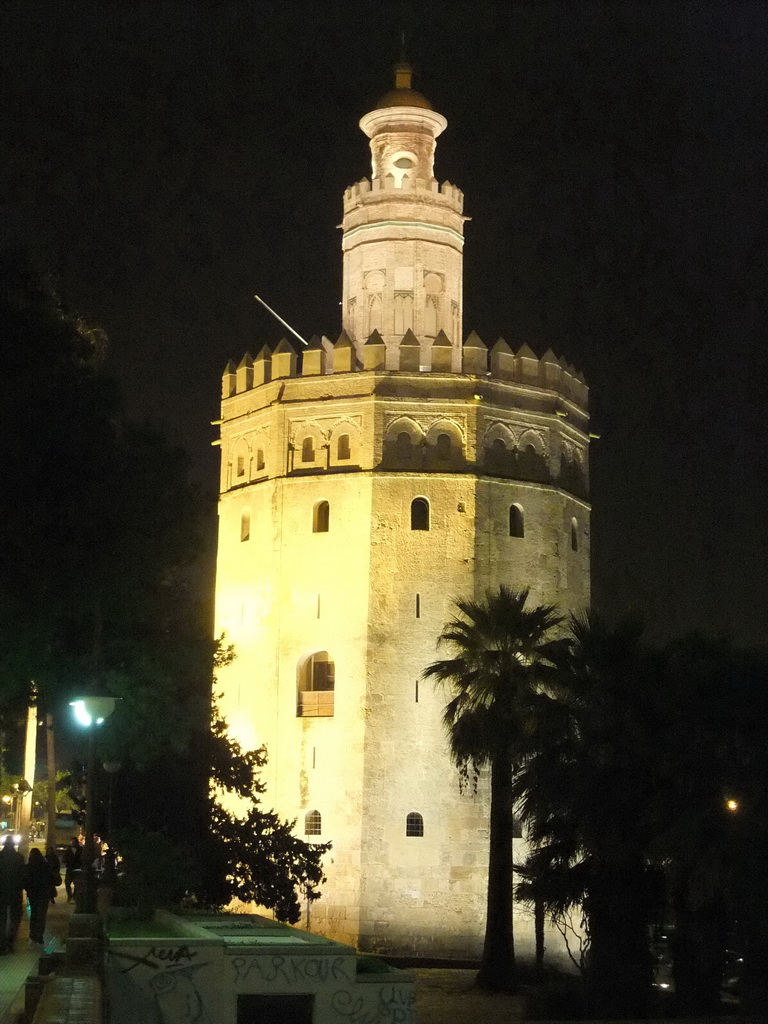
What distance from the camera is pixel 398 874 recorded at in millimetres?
29859

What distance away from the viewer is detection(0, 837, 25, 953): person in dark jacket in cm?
1780

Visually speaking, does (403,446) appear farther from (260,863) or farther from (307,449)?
(260,863)

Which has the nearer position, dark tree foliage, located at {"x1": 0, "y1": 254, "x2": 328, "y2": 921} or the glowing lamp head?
the glowing lamp head

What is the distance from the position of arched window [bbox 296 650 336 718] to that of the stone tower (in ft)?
0.13

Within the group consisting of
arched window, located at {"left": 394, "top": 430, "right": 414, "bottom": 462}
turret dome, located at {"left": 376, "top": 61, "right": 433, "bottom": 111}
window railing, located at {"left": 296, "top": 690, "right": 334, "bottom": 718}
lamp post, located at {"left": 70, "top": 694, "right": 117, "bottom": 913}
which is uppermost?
turret dome, located at {"left": 376, "top": 61, "right": 433, "bottom": 111}

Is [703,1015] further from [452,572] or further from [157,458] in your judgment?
[452,572]

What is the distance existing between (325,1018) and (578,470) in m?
20.3

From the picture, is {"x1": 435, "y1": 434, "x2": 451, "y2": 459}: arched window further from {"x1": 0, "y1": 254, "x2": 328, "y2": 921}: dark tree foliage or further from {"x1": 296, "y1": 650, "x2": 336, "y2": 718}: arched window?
{"x1": 0, "y1": 254, "x2": 328, "y2": 921}: dark tree foliage

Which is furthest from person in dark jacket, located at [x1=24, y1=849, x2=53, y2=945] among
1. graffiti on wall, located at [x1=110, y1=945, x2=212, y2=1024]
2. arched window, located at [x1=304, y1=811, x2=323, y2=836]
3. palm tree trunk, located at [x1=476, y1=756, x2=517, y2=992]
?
arched window, located at [x1=304, y1=811, x2=323, y2=836]

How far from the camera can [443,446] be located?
1259 inches

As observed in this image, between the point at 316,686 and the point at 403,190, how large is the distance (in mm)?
10965

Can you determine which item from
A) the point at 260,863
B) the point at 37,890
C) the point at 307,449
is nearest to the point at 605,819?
the point at 37,890

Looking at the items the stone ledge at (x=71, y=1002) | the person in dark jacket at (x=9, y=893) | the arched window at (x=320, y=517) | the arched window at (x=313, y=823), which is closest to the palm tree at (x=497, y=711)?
the arched window at (x=313, y=823)

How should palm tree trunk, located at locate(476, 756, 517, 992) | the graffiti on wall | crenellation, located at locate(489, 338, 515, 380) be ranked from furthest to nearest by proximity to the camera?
1. crenellation, located at locate(489, 338, 515, 380)
2. palm tree trunk, located at locate(476, 756, 517, 992)
3. the graffiti on wall
